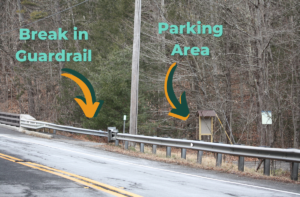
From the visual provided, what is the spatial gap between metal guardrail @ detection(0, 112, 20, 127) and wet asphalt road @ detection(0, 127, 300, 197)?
1169cm

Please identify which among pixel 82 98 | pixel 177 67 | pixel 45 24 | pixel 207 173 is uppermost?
pixel 45 24

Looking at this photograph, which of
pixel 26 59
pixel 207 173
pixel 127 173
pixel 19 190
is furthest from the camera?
pixel 26 59

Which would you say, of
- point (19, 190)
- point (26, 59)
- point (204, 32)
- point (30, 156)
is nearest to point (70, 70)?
point (26, 59)

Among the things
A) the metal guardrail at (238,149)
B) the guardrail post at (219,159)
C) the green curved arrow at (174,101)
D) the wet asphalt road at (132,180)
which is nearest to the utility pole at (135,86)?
the metal guardrail at (238,149)

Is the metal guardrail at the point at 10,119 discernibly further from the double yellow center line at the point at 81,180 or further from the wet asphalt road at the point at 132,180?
Result: the double yellow center line at the point at 81,180

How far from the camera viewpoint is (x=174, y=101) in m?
26.1

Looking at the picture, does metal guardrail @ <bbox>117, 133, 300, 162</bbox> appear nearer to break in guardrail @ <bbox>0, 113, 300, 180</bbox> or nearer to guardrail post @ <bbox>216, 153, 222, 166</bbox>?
break in guardrail @ <bbox>0, 113, 300, 180</bbox>

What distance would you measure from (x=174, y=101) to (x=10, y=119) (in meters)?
11.8

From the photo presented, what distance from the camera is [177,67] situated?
23391mm

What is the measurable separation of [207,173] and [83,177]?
12.2ft

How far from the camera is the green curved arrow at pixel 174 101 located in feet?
75.9

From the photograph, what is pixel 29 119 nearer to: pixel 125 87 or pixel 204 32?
pixel 125 87

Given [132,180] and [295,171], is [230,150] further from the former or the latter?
[132,180]

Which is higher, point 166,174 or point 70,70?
point 70,70
